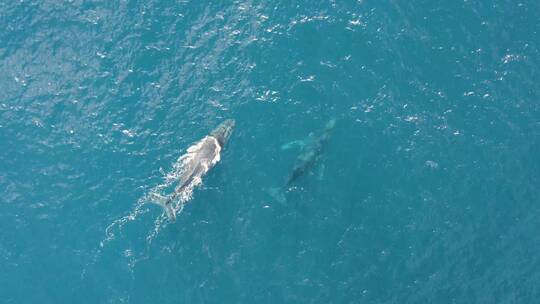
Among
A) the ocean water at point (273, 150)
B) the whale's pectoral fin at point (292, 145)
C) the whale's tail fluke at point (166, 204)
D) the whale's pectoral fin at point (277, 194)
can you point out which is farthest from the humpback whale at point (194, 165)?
the whale's pectoral fin at point (277, 194)

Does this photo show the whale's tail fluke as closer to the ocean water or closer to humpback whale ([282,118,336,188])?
the ocean water

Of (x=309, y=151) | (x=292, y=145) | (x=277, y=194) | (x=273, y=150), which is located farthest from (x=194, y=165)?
(x=309, y=151)

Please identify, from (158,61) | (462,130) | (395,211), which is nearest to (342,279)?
(395,211)

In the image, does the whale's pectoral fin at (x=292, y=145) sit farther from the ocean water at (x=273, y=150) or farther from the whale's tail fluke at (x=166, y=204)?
the whale's tail fluke at (x=166, y=204)

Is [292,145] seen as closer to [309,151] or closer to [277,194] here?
[309,151]

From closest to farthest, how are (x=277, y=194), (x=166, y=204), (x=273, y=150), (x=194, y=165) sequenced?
(x=166, y=204) → (x=277, y=194) → (x=194, y=165) → (x=273, y=150)

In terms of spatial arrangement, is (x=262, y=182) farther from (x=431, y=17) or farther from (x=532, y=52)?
(x=532, y=52)
